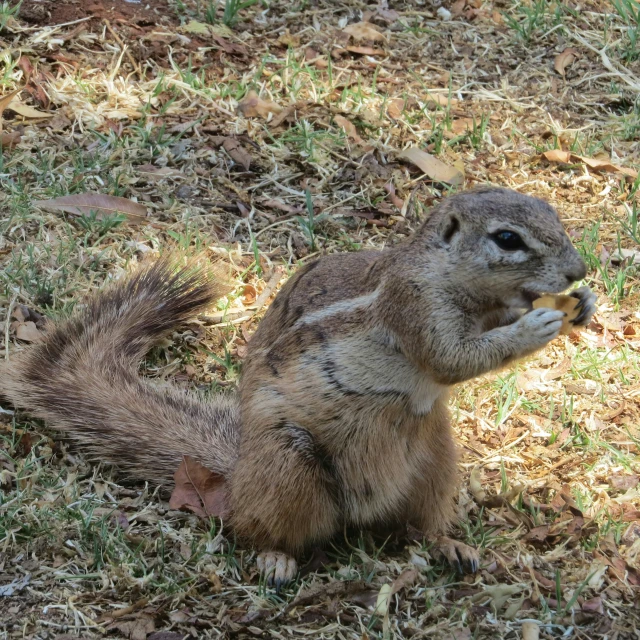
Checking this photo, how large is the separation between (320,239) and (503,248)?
2215 mm

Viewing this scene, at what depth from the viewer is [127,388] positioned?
4211 millimetres

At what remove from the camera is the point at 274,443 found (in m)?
3.68

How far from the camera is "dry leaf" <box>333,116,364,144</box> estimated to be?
6.05 m

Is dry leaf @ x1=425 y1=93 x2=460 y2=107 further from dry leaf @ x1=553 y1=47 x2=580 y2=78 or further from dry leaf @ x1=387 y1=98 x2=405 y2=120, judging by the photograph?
dry leaf @ x1=553 y1=47 x2=580 y2=78

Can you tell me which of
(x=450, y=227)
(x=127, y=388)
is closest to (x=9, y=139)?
(x=127, y=388)

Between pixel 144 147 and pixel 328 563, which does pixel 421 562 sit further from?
pixel 144 147

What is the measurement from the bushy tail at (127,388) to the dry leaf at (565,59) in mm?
3506

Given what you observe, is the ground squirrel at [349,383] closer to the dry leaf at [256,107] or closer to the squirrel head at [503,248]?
the squirrel head at [503,248]

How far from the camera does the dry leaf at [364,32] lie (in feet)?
22.4

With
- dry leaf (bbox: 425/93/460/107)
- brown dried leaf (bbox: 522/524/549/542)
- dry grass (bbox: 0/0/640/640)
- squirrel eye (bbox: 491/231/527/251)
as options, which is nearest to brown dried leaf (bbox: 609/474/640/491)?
dry grass (bbox: 0/0/640/640)

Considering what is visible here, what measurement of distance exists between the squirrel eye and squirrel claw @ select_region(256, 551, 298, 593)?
4.80ft

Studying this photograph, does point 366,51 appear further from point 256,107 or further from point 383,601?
point 383,601

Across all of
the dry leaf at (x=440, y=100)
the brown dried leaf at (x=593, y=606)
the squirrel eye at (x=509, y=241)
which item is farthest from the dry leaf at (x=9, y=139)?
the brown dried leaf at (x=593, y=606)

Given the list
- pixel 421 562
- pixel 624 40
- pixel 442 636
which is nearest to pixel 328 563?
pixel 421 562
